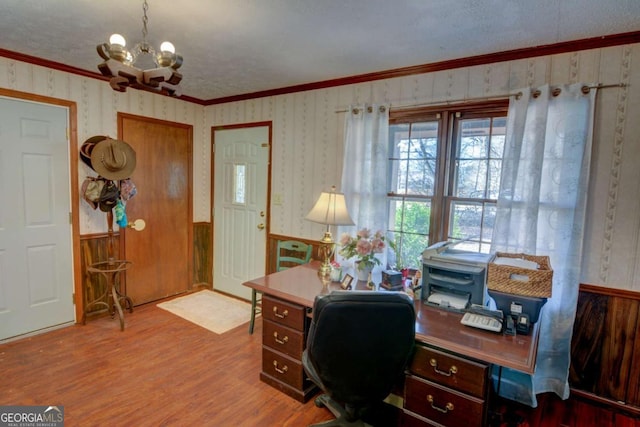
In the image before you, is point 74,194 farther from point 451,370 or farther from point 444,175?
point 451,370

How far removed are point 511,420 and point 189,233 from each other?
368cm

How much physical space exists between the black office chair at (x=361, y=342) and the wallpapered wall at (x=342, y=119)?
156 centimetres

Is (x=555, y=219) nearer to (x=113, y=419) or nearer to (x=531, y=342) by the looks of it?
(x=531, y=342)

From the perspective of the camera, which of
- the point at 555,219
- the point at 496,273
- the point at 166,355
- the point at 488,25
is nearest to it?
the point at 496,273

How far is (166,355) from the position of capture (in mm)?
2834

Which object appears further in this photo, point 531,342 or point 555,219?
point 555,219

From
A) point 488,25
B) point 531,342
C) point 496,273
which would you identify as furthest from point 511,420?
point 488,25

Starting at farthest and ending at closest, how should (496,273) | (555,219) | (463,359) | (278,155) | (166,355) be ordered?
1. (278,155)
2. (166,355)
3. (555,219)
4. (496,273)
5. (463,359)

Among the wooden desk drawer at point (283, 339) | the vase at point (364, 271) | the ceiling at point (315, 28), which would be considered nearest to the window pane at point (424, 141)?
the ceiling at point (315, 28)

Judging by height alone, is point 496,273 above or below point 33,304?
above

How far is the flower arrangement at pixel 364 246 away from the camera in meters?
2.31

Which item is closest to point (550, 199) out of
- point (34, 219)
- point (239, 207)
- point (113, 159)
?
point (239, 207)

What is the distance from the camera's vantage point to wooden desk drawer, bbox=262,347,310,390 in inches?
88.8

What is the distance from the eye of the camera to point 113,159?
3.20 m
